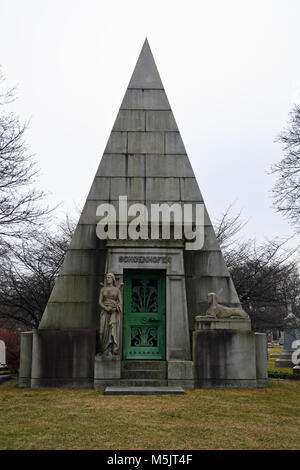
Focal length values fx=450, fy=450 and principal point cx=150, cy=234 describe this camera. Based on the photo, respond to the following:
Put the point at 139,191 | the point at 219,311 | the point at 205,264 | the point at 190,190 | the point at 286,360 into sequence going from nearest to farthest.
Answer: the point at 219,311 → the point at 205,264 → the point at 139,191 → the point at 190,190 → the point at 286,360

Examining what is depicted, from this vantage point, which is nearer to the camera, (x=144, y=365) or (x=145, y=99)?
(x=144, y=365)

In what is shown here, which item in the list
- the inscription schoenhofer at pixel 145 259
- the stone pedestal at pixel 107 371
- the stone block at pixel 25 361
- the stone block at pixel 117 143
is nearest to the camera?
the stone pedestal at pixel 107 371

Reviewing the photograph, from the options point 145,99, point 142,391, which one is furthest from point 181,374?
point 145,99

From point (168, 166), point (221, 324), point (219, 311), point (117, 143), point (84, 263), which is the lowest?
point (221, 324)

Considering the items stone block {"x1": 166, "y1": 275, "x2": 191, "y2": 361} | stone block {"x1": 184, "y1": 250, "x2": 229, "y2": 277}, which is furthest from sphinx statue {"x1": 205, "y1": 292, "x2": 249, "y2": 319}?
stone block {"x1": 184, "y1": 250, "x2": 229, "y2": 277}

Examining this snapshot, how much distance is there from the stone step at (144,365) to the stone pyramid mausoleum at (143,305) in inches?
0.9

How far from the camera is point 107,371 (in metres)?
10.1

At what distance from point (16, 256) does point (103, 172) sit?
668 cm

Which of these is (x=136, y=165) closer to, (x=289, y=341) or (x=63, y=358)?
(x=63, y=358)

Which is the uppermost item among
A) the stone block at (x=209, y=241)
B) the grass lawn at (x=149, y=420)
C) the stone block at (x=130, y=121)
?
the stone block at (x=130, y=121)

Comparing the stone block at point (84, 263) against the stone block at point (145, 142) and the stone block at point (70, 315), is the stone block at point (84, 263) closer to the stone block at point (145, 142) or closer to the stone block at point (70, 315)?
the stone block at point (70, 315)

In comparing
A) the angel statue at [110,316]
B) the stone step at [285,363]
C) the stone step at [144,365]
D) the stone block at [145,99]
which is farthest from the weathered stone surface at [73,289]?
the stone step at [285,363]

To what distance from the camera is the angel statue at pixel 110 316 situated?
10.1 m

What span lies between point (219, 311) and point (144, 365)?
2.15 meters
